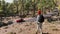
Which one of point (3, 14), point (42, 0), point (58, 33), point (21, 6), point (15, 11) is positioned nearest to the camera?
point (58, 33)

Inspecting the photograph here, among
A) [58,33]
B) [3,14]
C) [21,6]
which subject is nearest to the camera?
[58,33]

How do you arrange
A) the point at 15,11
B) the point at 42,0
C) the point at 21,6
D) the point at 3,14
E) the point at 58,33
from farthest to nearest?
the point at 15,11
the point at 3,14
the point at 21,6
the point at 42,0
the point at 58,33

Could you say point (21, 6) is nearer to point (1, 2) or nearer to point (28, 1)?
point (28, 1)

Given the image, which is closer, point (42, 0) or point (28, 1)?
point (42, 0)

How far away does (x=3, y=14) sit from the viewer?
86.8 metres

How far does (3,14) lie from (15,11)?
820cm

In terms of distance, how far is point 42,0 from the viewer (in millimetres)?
64625

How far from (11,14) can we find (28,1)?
12.4 meters

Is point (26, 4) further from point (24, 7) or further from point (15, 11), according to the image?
point (15, 11)

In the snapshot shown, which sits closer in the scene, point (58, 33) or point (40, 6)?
point (58, 33)

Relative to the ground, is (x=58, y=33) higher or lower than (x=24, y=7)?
higher

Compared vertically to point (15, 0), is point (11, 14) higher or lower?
lower

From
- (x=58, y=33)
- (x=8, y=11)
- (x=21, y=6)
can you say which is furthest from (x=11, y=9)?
(x=58, y=33)

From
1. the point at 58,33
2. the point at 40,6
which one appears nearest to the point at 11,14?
the point at 40,6
